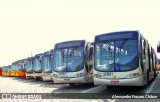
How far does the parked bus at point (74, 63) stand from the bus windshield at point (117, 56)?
173cm

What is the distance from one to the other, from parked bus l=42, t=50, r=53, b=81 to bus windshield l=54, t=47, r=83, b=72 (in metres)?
4.94

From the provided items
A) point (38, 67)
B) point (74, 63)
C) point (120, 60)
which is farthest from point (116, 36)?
point (38, 67)

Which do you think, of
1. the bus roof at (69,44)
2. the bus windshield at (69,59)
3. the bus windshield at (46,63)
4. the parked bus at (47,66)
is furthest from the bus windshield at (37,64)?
the bus windshield at (69,59)

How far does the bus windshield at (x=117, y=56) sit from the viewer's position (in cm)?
1176

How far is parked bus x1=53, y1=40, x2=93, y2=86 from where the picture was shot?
558 inches

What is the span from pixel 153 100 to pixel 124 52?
110 inches

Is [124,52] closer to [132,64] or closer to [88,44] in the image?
[132,64]

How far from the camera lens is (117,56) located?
12.0 metres

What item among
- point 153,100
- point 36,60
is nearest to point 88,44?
point 153,100

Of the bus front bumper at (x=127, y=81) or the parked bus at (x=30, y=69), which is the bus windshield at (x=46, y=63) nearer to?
the parked bus at (x=30, y=69)

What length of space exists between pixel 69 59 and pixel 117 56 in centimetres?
352

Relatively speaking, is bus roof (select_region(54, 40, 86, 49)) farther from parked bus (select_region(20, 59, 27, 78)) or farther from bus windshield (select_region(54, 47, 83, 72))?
parked bus (select_region(20, 59, 27, 78))

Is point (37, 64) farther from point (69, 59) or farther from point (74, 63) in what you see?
point (74, 63)

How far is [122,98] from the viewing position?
10.7 meters
